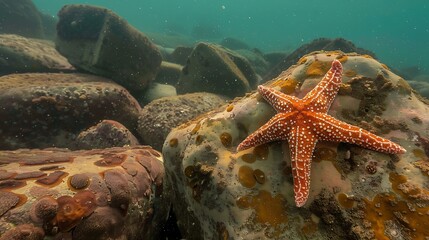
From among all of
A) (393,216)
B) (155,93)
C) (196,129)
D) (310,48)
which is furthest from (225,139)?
(310,48)

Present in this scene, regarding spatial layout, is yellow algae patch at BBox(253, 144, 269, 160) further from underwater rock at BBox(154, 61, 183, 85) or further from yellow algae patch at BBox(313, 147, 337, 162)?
underwater rock at BBox(154, 61, 183, 85)

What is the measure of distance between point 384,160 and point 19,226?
366 cm

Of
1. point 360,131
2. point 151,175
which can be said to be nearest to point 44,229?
point 151,175

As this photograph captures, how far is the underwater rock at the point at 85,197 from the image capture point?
2672 mm

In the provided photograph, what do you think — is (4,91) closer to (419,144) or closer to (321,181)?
(321,181)

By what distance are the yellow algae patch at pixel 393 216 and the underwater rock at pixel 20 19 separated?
27355mm

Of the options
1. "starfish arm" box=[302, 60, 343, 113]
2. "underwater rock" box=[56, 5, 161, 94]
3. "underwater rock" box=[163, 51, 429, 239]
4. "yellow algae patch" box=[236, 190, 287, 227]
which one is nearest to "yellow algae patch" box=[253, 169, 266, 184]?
"underwater rock" box=[163, 51, 429, 239]

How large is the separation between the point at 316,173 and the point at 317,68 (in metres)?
1.54

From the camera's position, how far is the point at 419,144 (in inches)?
127

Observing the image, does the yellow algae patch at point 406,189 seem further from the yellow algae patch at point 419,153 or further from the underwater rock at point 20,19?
the underwater rock at point 20,19

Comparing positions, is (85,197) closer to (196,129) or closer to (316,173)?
(196,129)

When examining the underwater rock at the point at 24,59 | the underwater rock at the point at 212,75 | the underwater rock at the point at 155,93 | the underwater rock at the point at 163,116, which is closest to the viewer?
the underwater rock at the point at 163,116

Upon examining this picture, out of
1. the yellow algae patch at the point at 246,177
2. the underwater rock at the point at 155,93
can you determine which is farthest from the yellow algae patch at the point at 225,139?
the underwater rock at the point at 155,93

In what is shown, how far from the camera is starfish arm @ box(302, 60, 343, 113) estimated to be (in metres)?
3.23
